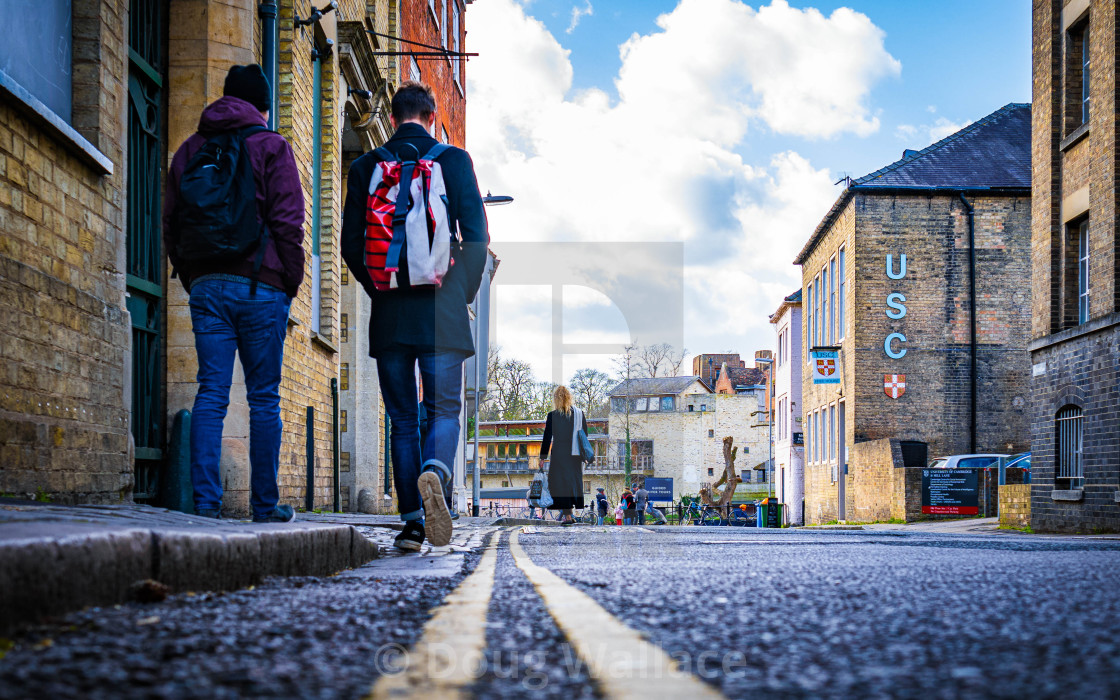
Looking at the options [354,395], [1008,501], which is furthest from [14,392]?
[1008,501]

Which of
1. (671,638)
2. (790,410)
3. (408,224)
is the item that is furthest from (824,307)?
(671,638)

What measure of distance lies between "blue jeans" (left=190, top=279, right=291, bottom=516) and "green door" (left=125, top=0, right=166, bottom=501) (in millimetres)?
2262

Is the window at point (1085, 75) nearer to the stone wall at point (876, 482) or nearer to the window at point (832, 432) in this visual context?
the stone wall at point (876, 482)

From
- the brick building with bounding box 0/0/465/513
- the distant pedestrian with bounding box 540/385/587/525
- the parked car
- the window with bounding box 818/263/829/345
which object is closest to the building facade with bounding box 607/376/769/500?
the window with bounding box 818/263/829/345

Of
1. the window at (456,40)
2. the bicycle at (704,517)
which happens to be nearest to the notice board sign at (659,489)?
the bicycle at (704,517)

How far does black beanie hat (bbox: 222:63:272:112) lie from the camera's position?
579 cm

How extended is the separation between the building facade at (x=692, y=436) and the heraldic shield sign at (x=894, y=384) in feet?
196

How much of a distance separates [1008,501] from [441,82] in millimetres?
15817

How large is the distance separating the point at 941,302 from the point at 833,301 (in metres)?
5.06

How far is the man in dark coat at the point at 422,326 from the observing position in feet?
19.2

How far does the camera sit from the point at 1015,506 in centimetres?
1870

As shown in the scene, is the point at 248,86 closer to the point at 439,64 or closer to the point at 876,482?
the point at 439,64

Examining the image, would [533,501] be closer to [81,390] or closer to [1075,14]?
[1075,14]

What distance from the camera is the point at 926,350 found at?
32.2 meters
